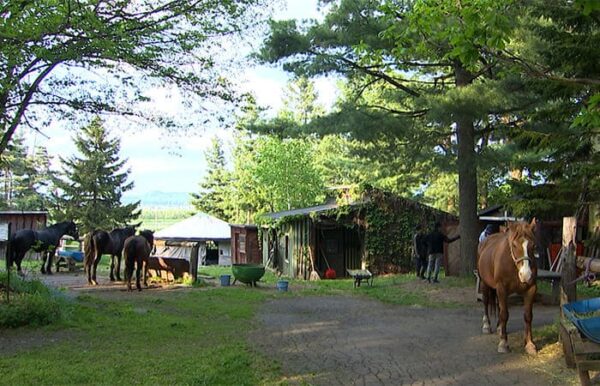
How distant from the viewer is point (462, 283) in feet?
53.5

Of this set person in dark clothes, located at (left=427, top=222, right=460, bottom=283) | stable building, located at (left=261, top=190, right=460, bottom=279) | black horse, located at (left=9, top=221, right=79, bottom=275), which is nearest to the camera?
person in dark clothes, located at (left=427, top=222, right=460, bottom=283)

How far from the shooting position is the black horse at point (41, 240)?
18.4 m

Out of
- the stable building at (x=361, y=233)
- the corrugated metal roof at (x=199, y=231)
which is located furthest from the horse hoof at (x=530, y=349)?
the corrugated metal roof at (x=199, y=231)

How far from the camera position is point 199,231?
1763 inches

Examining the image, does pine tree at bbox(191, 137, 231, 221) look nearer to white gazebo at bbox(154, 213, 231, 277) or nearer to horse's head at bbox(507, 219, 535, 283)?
white gazebo at bbox(154, 213, 231, 277)

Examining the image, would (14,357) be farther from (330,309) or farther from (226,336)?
(330,309)

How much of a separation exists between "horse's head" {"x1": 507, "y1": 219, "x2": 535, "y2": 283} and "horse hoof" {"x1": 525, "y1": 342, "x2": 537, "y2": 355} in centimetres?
95

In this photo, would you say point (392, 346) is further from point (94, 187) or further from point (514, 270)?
point (94, 187)

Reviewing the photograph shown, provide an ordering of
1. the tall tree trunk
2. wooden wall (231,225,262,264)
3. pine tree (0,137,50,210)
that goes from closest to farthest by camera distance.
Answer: the tall tree trunk → wooden wall (231,225,262,264) → pine tree (0,137,50,210)

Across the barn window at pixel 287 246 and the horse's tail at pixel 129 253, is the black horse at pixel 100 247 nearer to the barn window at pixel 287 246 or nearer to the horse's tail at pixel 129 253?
the horse's tail at pixel 129 253

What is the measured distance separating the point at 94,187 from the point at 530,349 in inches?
1725

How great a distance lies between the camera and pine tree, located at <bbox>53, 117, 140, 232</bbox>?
149ft

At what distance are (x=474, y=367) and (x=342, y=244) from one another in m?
18.9

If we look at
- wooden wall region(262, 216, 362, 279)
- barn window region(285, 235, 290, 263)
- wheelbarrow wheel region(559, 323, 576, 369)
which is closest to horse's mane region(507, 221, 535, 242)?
wheelbarrow wheel region(559, 323, 576, 369)
